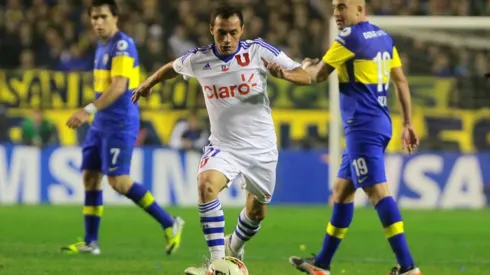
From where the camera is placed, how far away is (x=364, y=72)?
8.30 metres

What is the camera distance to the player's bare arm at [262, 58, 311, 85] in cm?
759

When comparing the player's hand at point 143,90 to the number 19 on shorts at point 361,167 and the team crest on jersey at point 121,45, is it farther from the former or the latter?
the team crest on jersey at point 121,45

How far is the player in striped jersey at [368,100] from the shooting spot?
8.17 metres

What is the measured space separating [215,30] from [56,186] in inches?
427

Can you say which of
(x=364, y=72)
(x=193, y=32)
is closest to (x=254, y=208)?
(x=364, y=72)

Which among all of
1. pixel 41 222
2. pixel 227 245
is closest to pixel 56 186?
pixel 41 222

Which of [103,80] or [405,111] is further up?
[405,111]

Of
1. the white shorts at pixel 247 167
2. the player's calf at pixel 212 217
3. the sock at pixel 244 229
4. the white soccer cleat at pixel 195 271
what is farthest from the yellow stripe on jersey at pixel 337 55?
the white soccer cleat at pixel 195 271

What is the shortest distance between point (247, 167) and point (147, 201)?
2.58 m

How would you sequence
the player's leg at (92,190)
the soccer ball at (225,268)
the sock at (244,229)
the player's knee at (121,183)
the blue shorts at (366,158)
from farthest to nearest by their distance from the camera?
the player's leg at (92,190) → the player's knee at (121,183) → the sock at (244,229) → the blue shorts at (366,158) → the soccer ball at (225,268)

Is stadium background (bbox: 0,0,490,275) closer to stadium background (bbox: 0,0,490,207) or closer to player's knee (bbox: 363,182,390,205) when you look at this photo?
stadium background (bbox: 0,0,490,207)

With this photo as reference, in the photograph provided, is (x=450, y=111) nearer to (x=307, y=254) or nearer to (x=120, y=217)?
(x=120, y=217)

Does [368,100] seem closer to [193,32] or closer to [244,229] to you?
[244,229]

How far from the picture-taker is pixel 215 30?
8008 mm
